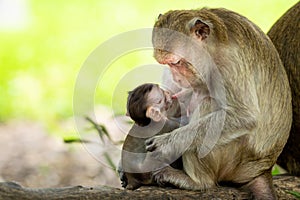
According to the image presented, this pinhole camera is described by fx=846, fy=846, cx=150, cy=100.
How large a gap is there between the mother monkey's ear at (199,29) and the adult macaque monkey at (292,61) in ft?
4.21

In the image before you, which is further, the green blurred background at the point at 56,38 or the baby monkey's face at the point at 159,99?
the green blurred background at the point at 56,38

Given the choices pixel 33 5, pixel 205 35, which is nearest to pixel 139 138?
pixel 205 35

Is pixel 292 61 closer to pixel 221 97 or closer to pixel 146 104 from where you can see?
pixel 221 97

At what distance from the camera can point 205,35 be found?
212 inches

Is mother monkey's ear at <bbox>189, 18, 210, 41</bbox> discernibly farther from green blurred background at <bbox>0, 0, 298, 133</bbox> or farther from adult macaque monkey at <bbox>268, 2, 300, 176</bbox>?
green blurred background at <bbox>0, 0, 298, 133</bbox>

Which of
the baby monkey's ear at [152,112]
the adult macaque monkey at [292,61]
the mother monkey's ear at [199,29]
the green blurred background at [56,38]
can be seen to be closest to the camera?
the mother monkey's ear at [199,29]

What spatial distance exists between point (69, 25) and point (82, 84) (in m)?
7.65

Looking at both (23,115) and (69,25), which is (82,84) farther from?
(69,25)

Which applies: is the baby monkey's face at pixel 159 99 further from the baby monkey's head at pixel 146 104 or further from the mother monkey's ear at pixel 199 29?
the mother monkey's ear at pixel 199 29

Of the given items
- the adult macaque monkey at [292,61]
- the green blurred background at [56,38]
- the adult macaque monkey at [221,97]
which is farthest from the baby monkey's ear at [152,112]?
the green blurred background at [56,38]

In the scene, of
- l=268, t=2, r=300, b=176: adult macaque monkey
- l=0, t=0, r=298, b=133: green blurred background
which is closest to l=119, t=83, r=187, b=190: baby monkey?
l=268, t=2, r=300, b=176: adult macaque monkey

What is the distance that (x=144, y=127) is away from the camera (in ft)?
18.5

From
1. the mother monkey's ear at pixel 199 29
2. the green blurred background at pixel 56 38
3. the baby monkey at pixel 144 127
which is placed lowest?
the baby monkey at pixel 144 127

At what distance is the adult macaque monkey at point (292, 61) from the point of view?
6.42 metres
